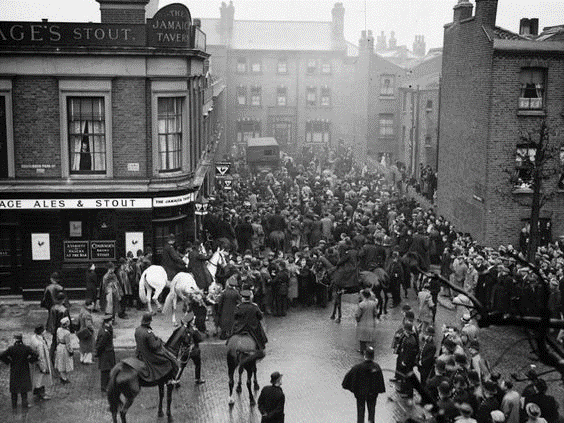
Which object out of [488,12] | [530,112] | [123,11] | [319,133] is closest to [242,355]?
[123,11]

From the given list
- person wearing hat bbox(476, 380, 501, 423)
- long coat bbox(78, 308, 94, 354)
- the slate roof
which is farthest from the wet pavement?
the slate roof

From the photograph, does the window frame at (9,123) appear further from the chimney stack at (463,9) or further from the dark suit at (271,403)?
the chimney stack at (463,9)

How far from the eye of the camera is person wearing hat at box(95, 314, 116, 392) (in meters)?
16.6

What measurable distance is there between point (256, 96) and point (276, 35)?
269 inches

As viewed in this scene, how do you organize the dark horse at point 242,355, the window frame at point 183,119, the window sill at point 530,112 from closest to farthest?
1. the dark horse at point 242,355
2. the window frame at point 183,119
3. the window sill at point 530,112

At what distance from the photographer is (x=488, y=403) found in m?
12.9

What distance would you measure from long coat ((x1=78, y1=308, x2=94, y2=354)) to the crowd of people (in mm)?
30

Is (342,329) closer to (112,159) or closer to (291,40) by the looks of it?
(112,159)

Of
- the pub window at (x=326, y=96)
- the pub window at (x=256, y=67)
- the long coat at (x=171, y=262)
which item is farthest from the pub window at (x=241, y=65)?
the long coat at (x=171, y=262)

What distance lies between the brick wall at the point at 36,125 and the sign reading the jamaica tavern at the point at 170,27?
11.0 feet

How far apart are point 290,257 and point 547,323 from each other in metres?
20.9

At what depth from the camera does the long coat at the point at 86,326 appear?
1830 cm

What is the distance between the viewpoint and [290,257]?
83.2 feet

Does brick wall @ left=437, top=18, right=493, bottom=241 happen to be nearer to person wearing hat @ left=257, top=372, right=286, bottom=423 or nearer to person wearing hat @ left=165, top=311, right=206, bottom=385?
person wearing hat @ left=165, top=311, right=206, bottom=385
